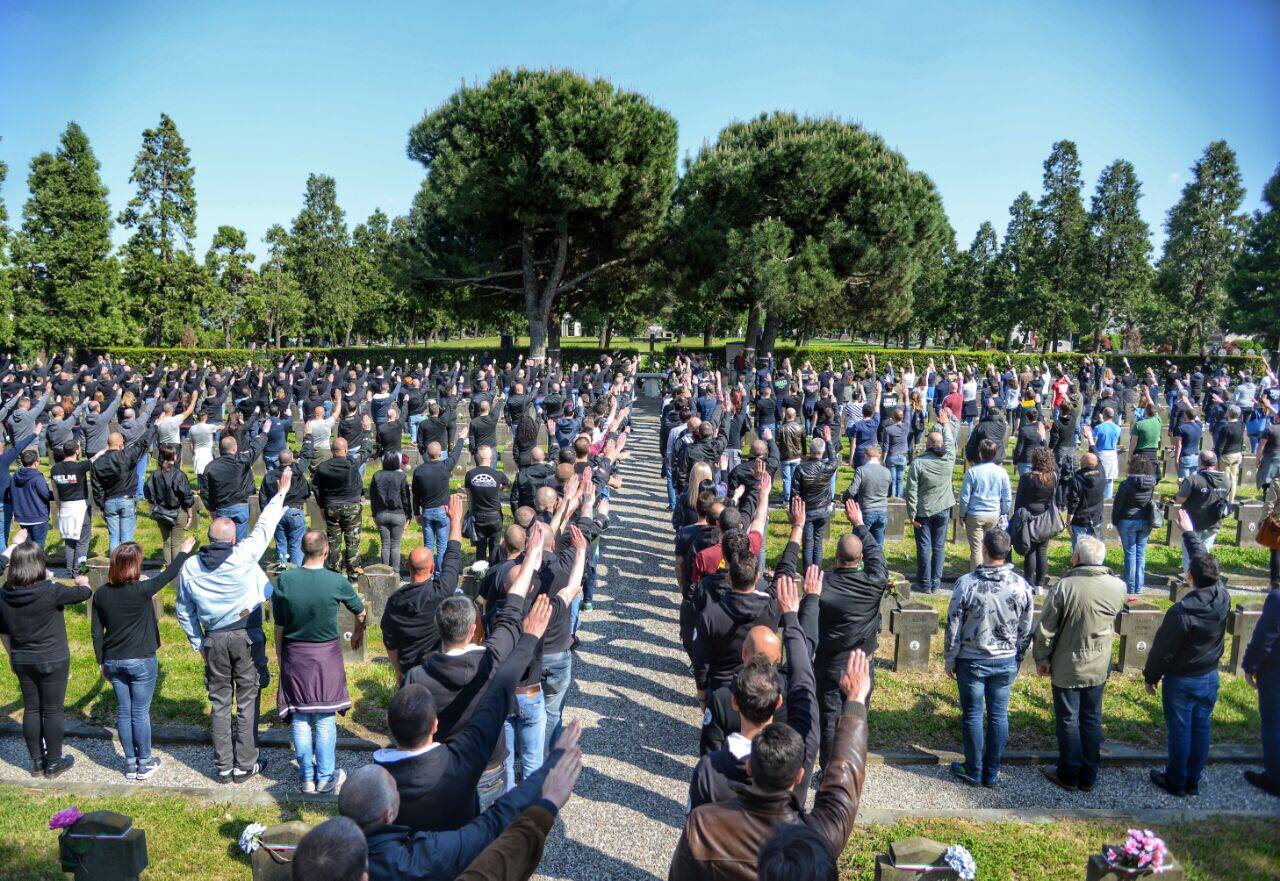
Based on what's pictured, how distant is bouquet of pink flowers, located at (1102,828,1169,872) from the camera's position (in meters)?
3.90

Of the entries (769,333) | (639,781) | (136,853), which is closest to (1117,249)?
(769,333)

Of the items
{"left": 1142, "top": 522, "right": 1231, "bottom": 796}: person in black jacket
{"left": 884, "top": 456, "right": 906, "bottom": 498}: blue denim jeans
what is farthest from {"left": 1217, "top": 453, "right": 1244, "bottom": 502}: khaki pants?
{"left": 1142, "top": 522, "right": 1231, "bottom": 796}: person in black jacket

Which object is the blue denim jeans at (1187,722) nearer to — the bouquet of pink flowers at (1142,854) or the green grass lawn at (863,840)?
the green grass lawn at (863,840)

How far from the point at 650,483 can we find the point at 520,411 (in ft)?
11.2

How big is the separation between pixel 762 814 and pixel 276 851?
2.85 metres

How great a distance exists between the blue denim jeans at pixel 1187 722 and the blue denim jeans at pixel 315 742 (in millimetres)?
6657

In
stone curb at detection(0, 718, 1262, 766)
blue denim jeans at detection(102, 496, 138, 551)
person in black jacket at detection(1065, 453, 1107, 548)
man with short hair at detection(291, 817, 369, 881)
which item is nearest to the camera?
man with short hair at detection(291, 817, 369, 881)

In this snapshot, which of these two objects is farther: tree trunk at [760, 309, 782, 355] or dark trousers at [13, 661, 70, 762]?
tree trunk at [760, 309, 782, 355]

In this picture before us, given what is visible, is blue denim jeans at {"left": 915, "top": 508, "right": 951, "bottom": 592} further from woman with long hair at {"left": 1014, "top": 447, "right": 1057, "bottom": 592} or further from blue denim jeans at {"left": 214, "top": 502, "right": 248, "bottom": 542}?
blue denim jeans at {"left": 214, "top": 502, "right": 248, "bottom": 542}

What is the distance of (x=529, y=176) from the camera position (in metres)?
35.0

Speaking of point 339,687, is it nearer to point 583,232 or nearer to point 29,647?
point 29,647

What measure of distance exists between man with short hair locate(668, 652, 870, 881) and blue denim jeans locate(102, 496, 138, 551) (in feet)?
33.3

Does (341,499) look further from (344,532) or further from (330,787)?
(330,787)

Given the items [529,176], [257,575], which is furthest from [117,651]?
[529,176]
